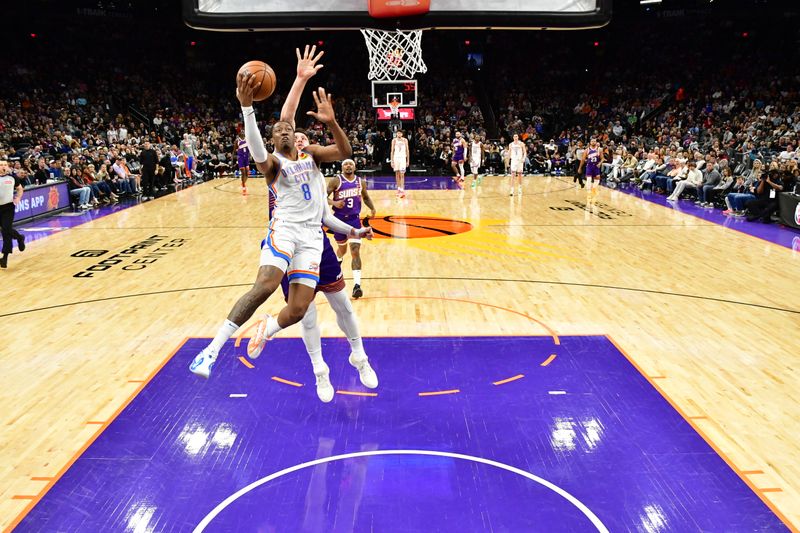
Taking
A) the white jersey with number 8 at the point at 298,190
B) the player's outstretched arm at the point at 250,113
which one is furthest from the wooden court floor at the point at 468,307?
the player's outstretched arm at the point at 250,113

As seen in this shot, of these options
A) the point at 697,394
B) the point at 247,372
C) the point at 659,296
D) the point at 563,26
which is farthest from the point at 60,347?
the point at 563,26

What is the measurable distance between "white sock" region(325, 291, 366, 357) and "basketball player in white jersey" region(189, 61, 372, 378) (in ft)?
Answer: 1.13

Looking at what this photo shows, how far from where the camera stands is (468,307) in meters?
8.09

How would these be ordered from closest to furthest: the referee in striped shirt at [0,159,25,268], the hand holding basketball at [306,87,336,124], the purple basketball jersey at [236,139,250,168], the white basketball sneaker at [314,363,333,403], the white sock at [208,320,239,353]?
1. the white sock at [208,320,239,353]
2. the hand holding basketball at [306,87,336,124]
3. the white basketball sneaker at [314,363,333,403]
4. the referee in striped shirt at [0,159,25,268]
5. the purple basketball jersey at [236,139,250,168]

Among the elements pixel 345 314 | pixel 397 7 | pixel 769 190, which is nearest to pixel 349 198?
pixel 345 314

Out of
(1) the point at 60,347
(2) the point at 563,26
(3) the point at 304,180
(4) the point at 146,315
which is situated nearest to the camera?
(3) the point at 304,180

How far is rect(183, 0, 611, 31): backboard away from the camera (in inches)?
559

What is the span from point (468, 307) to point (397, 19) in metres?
9.11

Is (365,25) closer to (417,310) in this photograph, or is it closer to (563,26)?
(563,26)

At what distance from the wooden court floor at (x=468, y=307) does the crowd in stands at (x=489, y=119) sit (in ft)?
12.3

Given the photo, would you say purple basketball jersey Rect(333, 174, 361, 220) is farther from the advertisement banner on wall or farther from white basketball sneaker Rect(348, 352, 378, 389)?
the advertisement banner on wall

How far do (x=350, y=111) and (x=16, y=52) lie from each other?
14651mm

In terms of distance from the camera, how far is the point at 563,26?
48.0ft

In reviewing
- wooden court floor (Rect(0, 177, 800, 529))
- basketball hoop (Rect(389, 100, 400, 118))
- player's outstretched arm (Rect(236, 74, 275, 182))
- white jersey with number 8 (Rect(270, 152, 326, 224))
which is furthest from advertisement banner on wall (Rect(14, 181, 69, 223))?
player's outstretched arm (Rect(236, 74, 275, 182))
